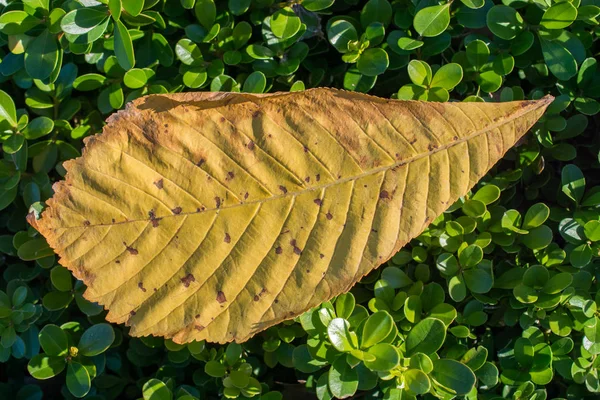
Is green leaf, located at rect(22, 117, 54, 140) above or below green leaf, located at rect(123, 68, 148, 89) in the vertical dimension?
below

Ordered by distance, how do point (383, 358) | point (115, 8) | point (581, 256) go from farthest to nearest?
point (581, 256)
point (115, 8)
point (383, 358)

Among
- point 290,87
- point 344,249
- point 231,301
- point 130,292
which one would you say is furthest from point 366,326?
point 290,87

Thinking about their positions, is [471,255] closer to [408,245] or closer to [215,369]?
[408,245]

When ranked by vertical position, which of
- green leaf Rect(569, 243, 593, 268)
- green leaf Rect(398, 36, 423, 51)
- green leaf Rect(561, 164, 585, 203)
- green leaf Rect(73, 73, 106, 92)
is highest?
green leaf Rect(398, 36, 423, 51)

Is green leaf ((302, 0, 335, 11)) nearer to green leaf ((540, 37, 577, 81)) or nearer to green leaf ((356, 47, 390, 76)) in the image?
green leaf ((356, 47, 390, 76))

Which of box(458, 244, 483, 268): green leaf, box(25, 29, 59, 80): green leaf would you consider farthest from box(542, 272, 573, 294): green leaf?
box(25, 29, 59, 80): green leaf

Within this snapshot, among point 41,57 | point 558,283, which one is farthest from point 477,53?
point 41,57
